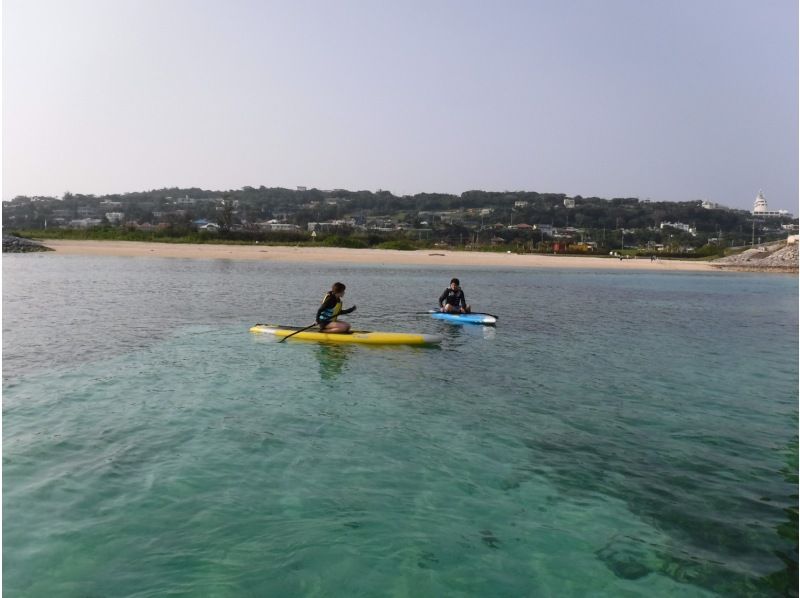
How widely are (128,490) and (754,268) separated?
228 feet

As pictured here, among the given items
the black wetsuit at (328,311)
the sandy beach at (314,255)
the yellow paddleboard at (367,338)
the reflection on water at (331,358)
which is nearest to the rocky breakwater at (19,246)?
the sandy beach at (314,255)

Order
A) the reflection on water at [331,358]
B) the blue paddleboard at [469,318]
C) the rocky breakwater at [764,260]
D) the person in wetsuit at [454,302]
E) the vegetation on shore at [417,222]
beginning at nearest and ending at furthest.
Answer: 1. the reflection on water at [331,358]
2. the blue paddleboard at [469,318]
3. the person in wetsuit at [454,302]
4. the rocky breakwater at [764,260]
5. the vegetation on shore at [417,222]

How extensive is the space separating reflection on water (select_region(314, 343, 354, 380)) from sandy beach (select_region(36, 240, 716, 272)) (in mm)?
39520

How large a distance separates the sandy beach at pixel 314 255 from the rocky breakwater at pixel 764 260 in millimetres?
2948

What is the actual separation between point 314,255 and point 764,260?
48.7 meters

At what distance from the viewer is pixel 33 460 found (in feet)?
24.2

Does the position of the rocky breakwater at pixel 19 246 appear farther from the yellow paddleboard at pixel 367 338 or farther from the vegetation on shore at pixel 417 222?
the yellow paddleboard at pixel 367 338

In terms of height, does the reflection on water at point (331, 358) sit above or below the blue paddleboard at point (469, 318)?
below

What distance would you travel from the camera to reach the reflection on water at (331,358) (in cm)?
1261

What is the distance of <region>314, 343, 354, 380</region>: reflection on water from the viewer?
496 inches

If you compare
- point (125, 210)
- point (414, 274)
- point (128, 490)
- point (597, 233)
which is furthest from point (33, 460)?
point (125, 210)

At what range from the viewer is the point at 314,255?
57.9m

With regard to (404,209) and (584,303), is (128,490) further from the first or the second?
(404,209)

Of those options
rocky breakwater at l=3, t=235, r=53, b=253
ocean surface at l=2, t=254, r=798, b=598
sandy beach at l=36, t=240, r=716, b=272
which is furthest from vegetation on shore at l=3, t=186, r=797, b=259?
ocean surface at l=2, t=254, r=798, b=598
